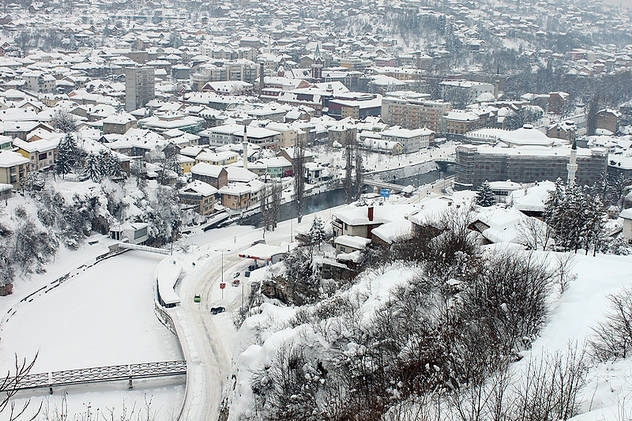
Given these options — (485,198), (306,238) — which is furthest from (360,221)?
(485,198)

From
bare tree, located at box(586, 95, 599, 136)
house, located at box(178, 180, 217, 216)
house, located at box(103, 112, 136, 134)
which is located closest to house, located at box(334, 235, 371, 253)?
house, located at box(178, 180, 217, 216)

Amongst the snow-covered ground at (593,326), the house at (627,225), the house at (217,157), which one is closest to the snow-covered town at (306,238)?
the snow-covered ground at (593,326)

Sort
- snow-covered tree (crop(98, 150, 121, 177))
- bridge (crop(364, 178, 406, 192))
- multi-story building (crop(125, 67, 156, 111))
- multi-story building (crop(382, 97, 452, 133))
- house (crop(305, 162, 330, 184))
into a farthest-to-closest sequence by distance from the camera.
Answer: multi-story building (crop(125, 67, 156, 111)) → multi-story building (crop(382, 97, 452, 133)) → house (crop(305, 162, 330, 184)) → bridge (crop(364, 178, 406, 192)) → snow-covered tree (crop(98, 150, 121, 177))

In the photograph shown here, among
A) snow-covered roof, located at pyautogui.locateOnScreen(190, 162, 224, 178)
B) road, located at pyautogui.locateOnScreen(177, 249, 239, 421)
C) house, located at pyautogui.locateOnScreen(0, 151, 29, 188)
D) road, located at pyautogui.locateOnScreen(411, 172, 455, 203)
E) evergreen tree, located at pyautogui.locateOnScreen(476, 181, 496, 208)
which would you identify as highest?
house, located at pyautogui.locateOnScreen(0, 151, 29, 188)

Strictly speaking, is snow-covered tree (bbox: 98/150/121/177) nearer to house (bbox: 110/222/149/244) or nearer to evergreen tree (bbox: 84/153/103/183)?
evergreen tree (bbox: 84/153/103/183)

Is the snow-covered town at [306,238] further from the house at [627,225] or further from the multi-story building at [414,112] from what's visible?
the house at [627,225]

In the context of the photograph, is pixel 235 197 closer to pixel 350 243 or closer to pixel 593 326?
pixel 350 243

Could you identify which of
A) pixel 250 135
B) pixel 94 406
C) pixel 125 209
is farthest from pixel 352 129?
pixel 94 406
